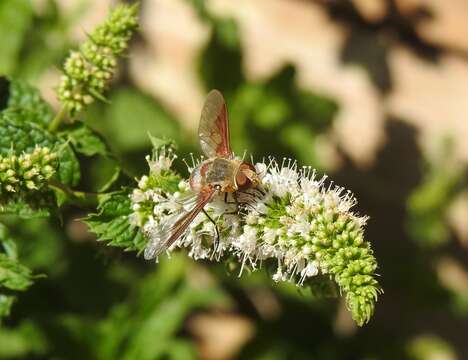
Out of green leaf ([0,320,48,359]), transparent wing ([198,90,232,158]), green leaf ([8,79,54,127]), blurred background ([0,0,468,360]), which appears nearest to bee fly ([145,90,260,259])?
transparent wing ([198,90,232,158])

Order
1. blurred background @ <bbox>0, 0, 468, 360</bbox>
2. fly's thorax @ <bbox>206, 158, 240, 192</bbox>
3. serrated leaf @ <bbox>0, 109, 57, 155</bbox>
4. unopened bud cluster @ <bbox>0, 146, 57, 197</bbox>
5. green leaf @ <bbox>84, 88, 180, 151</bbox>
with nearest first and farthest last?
unopened bud cluster @ <bbox>0, 146, 57, 197</bbox> < fly's thorax @ <bbox>206, 158, 240, 192</bbox> < serrated leaf @ <bbox>0, 109, 57, 155</bbox> < blurred background @ <bbox>0, 0, 468, 360</bbox> < green leaf @ <bbox>84, 88, 180, 151</bbox>

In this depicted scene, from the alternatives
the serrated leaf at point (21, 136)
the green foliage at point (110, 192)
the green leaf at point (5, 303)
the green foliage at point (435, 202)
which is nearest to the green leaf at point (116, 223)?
the green foliage at point (110, 192)

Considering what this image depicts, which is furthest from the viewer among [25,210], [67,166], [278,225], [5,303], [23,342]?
[23,342]

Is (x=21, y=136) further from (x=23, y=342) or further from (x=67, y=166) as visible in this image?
(x=23, y=342)

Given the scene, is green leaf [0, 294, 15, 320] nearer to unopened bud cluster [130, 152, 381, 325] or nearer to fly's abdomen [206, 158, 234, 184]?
unopened bud cluster [130, 152, 381, 325]

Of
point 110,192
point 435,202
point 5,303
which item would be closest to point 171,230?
point 110,192

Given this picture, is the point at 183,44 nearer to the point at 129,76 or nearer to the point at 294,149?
the point at 129,76
